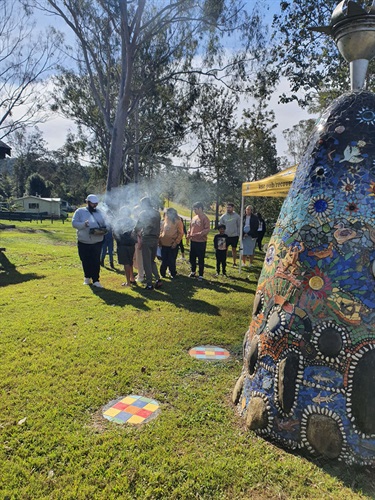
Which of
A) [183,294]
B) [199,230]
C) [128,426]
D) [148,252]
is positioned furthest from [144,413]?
[199,230]

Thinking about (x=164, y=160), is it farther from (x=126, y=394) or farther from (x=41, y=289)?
(x=126, y=394)

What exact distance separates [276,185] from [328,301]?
572 centimetres

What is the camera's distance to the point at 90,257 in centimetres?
746

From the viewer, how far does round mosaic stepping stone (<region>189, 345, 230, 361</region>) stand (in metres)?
4.40

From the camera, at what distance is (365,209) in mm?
2617

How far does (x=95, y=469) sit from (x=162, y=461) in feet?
1.48

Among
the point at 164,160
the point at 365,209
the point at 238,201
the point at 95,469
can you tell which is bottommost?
the point at 95,469

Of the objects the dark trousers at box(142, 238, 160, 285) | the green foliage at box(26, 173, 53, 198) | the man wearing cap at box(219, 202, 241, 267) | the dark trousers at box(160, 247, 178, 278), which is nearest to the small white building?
the green foliage at box(26, 173, 53, 198)

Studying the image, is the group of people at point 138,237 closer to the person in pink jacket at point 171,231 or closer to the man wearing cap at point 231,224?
the person in pink jacket at point 171,231

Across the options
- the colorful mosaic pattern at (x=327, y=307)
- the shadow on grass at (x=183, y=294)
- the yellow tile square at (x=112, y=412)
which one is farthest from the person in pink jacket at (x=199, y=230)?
the yellow tile square at (x=112, y=412)

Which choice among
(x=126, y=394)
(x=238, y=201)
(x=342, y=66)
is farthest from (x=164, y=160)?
(x=126, y=394)

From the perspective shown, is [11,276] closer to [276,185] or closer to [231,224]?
[231,224]

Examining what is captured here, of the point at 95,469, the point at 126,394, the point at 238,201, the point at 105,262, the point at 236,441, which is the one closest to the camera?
the point at 95,469

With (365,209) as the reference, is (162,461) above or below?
below
